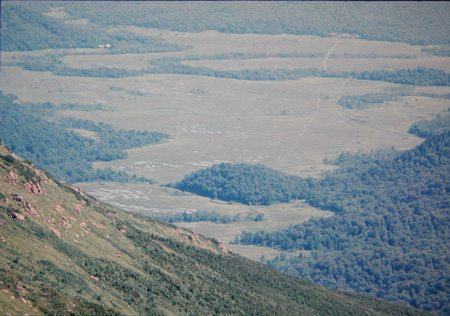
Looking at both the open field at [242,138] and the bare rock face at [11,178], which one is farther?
the open field at [242,138]

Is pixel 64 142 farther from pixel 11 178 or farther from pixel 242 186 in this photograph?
pixel 11 178

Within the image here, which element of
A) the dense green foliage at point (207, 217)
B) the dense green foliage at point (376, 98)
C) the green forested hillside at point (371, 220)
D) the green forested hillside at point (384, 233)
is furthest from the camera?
the dense green foliage at point (376, 98)

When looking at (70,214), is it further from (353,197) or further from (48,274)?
(353,197)

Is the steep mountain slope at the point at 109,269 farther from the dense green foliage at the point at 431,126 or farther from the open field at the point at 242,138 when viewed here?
the dense green foliage at the point at 431,126

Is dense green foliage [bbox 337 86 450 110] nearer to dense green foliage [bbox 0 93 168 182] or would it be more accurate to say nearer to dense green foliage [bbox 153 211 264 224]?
dense green foliage [bbox 0 93 168 182]

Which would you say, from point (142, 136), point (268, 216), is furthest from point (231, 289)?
point (142, 136)

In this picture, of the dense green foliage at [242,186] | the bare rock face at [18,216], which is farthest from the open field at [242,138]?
the bare rock face at [18,216]
